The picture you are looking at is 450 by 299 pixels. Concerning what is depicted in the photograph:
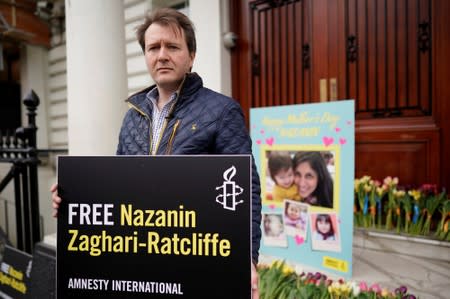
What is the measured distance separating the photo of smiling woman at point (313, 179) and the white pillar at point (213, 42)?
220cm

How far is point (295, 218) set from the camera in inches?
110

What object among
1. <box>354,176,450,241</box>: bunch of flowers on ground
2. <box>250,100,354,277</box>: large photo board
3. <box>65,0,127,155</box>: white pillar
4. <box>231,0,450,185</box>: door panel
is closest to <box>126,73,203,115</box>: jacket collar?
<box>250,100,354,277</box>: large photo board

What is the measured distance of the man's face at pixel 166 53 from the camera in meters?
1.31

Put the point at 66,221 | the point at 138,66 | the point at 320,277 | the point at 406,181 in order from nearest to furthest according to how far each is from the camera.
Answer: the point at 66,221, the point at 320,277, the point at 406,181, the point at 138,66

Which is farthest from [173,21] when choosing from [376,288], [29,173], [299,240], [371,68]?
[371,68]

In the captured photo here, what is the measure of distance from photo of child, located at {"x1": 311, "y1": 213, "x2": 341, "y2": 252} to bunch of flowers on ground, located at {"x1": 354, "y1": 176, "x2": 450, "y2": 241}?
726 millimetres

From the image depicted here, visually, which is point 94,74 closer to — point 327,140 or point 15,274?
point 15,274

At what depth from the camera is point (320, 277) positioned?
7.35 feet

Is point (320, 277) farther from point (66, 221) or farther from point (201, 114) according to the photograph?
point (66, 221)

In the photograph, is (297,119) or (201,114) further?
(297,119)

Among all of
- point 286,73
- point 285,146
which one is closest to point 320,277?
point 285,146

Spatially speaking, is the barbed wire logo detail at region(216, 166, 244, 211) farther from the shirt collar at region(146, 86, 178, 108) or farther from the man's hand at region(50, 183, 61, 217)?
the man's hand at region(50, 183, 61, 217)

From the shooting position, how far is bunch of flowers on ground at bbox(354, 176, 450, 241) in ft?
9.19

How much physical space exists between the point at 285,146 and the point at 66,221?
6.52 ft
